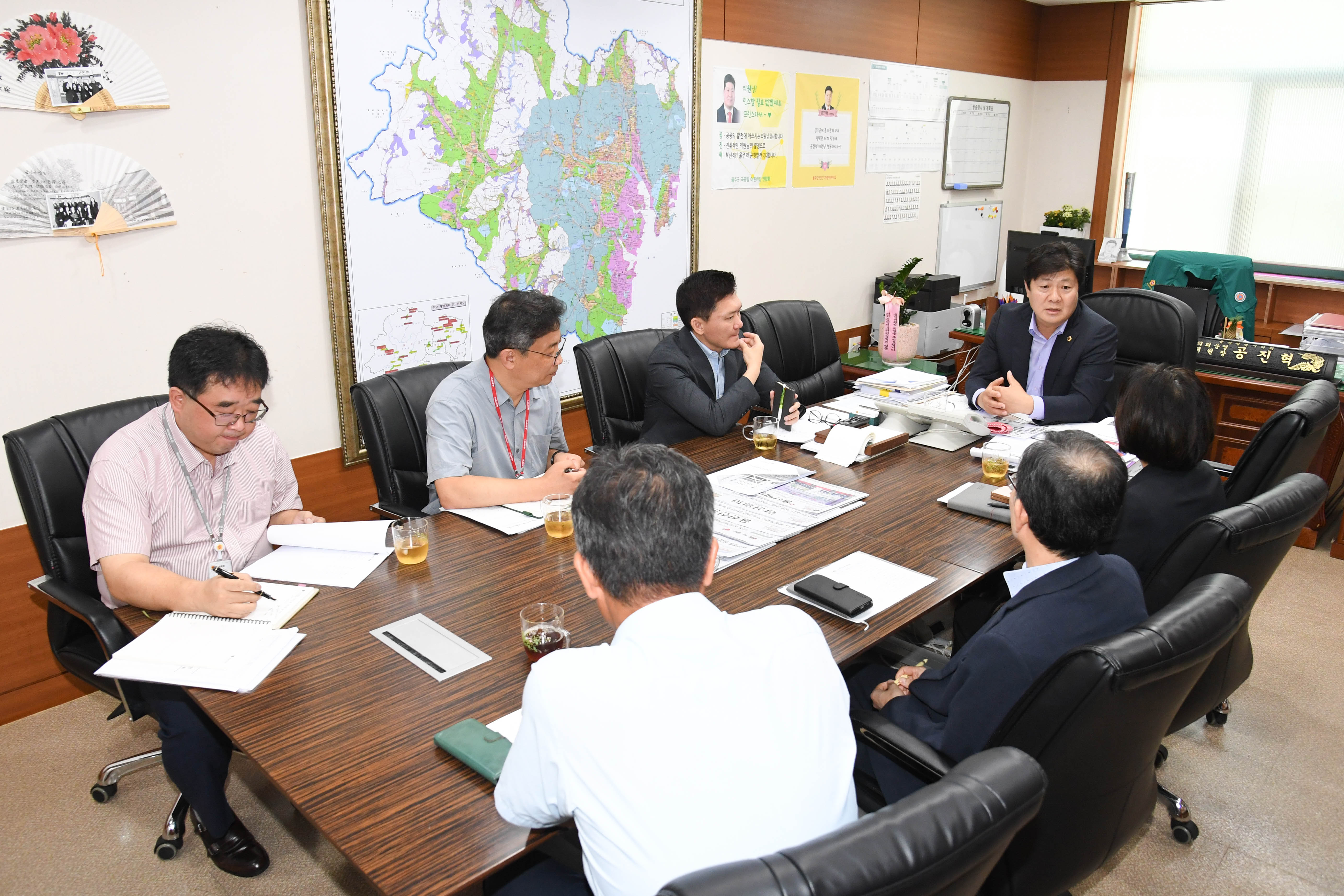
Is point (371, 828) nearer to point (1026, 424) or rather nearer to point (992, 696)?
point (992, 696)

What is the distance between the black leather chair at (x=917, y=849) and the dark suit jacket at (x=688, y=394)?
2078 millimetres

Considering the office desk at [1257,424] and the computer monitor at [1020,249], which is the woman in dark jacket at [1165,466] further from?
the computer monitor at [1020,249]

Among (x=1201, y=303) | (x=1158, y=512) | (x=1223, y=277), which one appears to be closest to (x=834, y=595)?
(x=1158, y=512)

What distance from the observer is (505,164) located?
12.0 ft

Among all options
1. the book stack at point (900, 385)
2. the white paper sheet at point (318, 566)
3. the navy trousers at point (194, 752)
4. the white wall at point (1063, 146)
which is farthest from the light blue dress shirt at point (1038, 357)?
the white wall at point (1063, 146)

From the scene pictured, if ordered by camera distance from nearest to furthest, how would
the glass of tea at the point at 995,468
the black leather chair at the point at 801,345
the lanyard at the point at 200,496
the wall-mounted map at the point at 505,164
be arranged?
the lanyard at the point at 200,496
the glass of tea at the point at 995,468
the wall-mounted map at the point at 505,164
the black leather chair at the point at 801,345

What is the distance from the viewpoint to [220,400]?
2.09 m

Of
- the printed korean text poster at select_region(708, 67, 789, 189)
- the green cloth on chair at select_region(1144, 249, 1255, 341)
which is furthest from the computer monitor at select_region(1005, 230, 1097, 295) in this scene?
the printed korean text poster at select_region(708, 67, 789, 189)

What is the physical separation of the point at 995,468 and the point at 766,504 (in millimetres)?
754

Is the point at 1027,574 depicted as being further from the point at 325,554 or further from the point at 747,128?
the point at 747,128

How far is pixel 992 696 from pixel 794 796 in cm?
61

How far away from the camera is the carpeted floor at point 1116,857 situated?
7.50 ft

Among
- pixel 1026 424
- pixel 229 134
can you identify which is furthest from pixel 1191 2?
pixel 229 134

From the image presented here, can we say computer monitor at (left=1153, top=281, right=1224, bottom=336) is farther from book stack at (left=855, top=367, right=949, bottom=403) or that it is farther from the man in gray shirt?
the man in gray shirt
